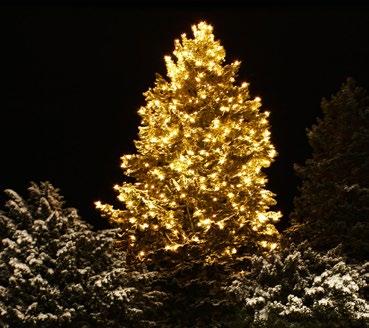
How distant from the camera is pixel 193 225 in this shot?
21.1 meters

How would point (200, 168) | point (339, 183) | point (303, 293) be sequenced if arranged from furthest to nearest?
point (200, 168) < point (339, 183) < point (303, 293)

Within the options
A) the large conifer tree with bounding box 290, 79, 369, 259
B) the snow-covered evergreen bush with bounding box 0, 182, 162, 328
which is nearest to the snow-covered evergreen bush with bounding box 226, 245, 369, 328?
the large conifer tree with bounding box 290, 79, 369, 259

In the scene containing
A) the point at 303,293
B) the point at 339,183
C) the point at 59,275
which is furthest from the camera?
the point at 339,183

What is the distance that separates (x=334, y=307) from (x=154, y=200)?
7524mm

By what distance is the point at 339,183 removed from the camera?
20.5 m

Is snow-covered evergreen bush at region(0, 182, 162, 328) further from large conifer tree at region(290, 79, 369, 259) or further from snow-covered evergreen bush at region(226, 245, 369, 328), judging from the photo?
large conifer tree at region(290, 79, 369, 259)

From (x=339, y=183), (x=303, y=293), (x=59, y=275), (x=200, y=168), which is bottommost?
(x=303, y=293)

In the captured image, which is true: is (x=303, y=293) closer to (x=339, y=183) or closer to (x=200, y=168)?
(x=339, y=183)

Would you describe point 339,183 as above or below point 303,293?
above

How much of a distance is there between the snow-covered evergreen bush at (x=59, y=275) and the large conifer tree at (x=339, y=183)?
632cm

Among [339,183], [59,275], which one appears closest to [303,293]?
[339,183]

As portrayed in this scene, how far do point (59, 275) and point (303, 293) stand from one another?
605cm

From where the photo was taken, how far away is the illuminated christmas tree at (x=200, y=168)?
2081cm

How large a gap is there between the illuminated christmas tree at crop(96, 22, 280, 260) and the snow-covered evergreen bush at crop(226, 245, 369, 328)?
11.6 feet
